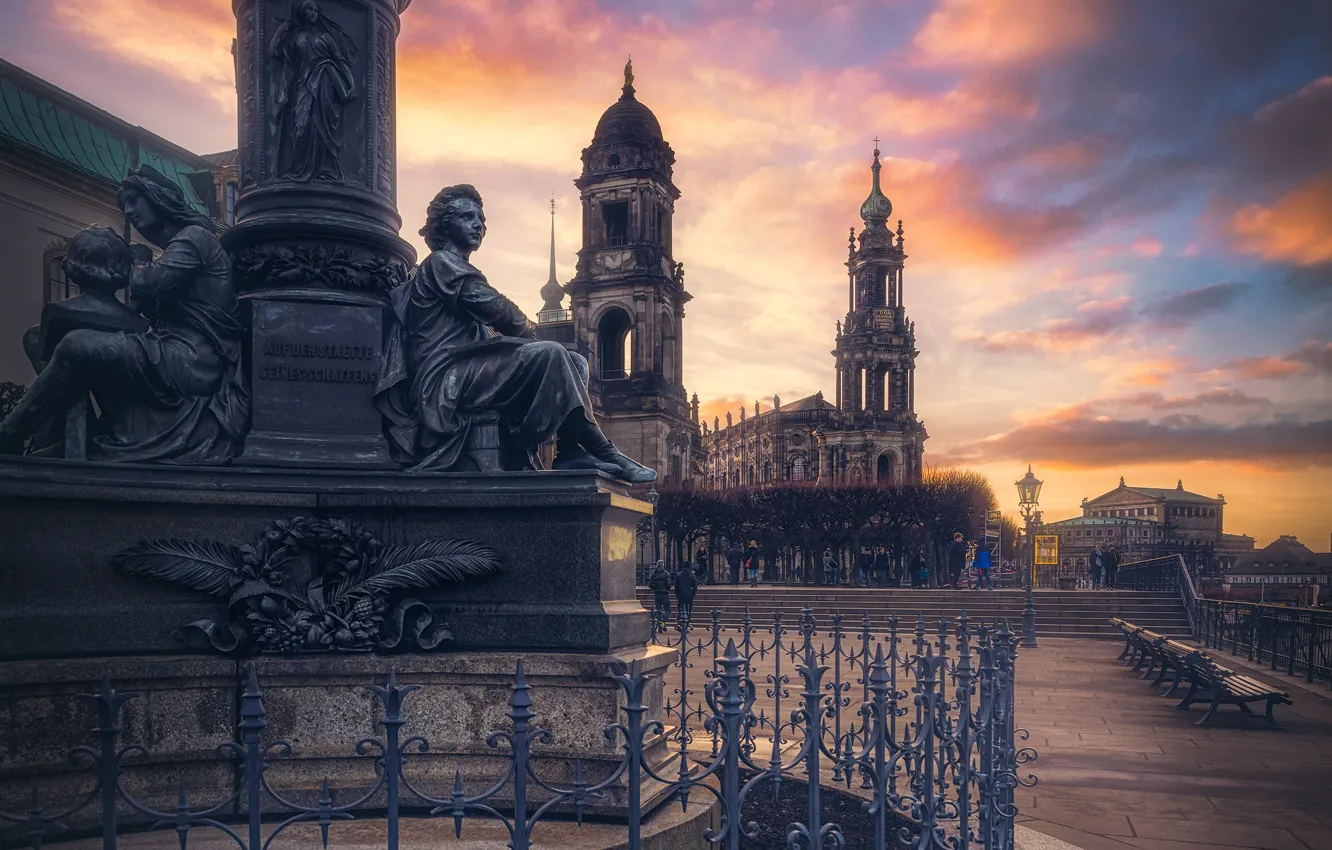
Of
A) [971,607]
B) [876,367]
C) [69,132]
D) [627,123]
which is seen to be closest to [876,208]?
[876,367]

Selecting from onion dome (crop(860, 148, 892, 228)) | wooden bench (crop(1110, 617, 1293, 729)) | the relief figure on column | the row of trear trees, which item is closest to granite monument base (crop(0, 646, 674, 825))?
the relief figure on column

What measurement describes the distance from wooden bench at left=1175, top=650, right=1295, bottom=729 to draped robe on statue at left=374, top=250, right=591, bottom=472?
33.2 ft

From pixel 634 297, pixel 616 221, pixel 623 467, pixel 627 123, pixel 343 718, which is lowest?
pixel 343 718

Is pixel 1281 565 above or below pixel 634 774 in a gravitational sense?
below

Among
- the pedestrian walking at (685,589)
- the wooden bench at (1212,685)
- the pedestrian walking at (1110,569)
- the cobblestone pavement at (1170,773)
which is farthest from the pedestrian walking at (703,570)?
the wooden bench at (1212,685)

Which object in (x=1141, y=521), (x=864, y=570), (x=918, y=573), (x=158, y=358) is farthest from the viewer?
(x=1141, y=521)

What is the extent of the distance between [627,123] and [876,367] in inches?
1425

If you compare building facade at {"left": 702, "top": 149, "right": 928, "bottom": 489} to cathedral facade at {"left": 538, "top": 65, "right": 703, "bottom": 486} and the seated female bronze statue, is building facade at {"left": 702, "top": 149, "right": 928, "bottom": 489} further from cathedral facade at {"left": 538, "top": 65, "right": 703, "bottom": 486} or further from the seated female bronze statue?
the seated female bronze statue

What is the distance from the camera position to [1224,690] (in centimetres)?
1257

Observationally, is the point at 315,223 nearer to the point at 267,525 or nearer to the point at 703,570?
the point at 267,525

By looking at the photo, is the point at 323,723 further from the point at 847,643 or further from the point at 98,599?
the point at 847,643

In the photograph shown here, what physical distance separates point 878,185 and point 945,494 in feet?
156

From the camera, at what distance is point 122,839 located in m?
4.52

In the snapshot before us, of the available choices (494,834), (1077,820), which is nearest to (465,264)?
(494,834)
